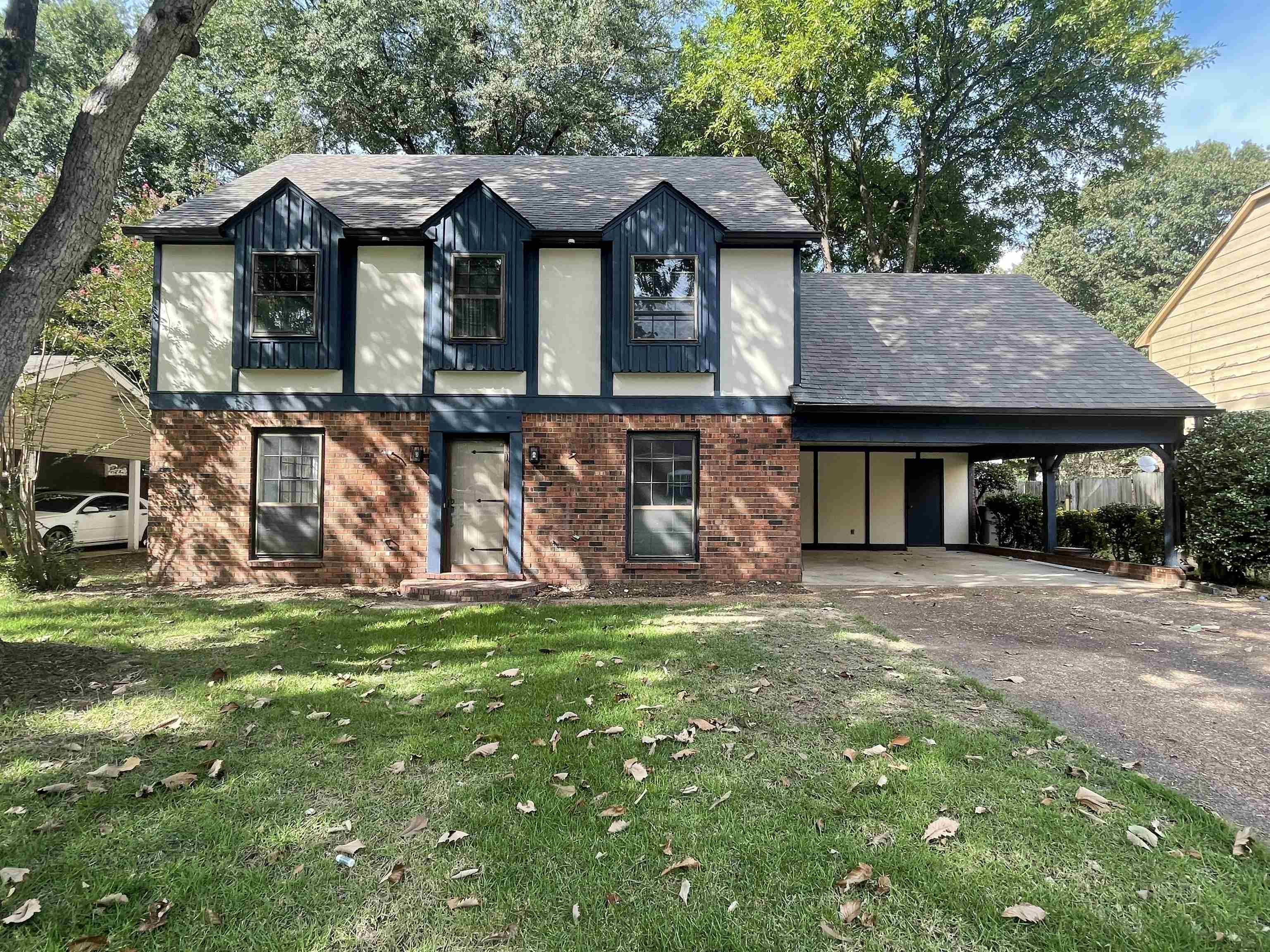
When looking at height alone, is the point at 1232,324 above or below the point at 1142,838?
above

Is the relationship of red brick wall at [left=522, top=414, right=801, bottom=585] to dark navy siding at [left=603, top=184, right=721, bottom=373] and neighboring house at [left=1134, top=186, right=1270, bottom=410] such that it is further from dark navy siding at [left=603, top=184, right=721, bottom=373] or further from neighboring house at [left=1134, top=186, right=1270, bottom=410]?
neighboring house at [left=1134, top=186, right=1270, bottom=410]

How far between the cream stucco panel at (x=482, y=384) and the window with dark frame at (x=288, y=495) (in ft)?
6.76

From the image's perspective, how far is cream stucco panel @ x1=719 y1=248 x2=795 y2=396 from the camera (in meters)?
9.10

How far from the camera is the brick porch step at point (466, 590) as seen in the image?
812cm

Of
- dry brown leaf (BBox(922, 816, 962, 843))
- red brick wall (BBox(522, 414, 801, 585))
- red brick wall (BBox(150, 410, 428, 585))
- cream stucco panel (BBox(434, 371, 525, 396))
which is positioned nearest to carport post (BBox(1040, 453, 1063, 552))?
red brick wall (BBox(522, 414, 801, 585))

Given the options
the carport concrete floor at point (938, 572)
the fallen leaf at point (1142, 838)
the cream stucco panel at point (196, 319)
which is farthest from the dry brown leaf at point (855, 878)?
the cream stucco panel at point (196, 319)

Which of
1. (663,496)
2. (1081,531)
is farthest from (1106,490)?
(663,496)

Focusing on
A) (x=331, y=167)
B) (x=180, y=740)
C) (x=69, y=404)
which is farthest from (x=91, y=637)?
(x=69, y=404)

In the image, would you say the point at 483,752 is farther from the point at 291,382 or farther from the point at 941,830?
the point at 291,382

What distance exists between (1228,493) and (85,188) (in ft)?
44.1

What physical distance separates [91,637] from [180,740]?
11.2 ft

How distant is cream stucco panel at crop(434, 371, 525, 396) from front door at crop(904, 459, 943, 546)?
1038cm

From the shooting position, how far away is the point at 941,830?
103 inches

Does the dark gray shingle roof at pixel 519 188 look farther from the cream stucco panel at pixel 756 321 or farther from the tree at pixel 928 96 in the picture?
the tree at pixel 928 96
